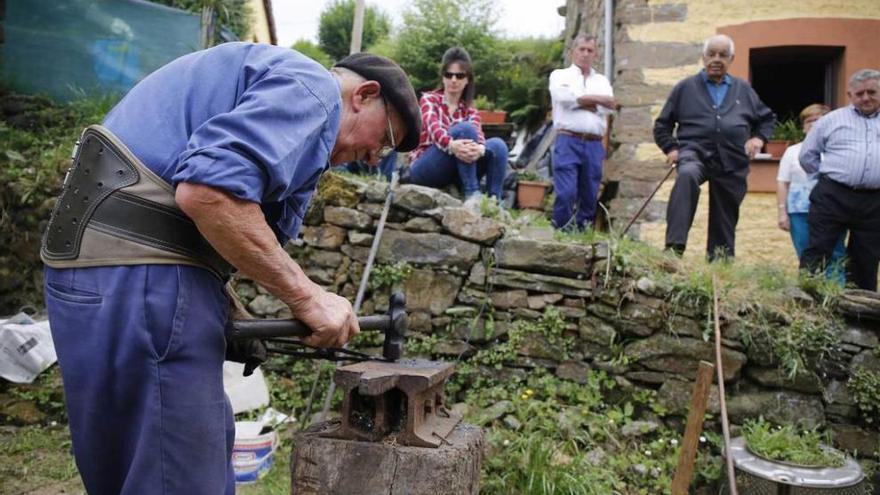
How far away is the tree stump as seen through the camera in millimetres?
1847

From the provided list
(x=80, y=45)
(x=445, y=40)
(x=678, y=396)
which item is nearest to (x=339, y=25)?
(x=445, y=40)

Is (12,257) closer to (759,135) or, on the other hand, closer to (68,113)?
(68,113)

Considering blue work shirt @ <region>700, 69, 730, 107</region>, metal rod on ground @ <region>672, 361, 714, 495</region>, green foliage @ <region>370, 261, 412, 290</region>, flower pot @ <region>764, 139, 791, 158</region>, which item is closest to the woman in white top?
flower pot @ <region>764, 139, 791, 158</region>

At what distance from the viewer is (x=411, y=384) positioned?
1.85m

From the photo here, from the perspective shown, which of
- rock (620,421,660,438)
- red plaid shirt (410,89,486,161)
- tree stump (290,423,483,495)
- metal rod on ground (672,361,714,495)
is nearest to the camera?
Result: tree stump (290,423,483,495)

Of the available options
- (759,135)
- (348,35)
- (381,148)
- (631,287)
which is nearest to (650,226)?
(759,135)

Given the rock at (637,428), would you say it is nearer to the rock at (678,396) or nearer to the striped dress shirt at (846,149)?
the rock at (678,396)

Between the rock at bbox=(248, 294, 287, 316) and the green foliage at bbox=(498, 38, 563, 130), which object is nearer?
the rock at bbox=(248, 294, 287, 316)

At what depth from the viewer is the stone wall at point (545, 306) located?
14.6 ft

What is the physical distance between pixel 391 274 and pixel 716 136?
8.24 ft

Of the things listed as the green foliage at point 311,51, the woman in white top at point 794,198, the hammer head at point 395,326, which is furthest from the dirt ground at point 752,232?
the green foliage at point 311,51

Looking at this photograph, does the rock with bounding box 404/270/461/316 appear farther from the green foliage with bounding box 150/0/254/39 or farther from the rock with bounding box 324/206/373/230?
the green foliage with bounding box 150/0/254/39

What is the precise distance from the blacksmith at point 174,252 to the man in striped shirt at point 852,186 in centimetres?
431

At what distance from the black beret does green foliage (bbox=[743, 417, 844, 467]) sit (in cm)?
298
